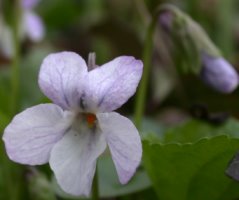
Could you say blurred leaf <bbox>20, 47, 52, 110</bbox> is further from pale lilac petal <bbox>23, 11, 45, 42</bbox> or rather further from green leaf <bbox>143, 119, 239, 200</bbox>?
green leaf <bbox>143, 119, 239, 200</bbox>

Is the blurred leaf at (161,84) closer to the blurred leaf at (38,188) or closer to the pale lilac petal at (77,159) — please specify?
the blurred leaf at (38,188)

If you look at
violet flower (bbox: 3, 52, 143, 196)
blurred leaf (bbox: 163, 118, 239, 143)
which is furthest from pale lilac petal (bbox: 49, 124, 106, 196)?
blurred leaf (bbox: 163, 118, 239, 143)

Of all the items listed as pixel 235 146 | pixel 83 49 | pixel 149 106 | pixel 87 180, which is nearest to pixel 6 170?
pixel 87 180

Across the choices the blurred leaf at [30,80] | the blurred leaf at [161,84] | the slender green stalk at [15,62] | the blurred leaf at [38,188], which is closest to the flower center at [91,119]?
the blurred leaf at [38,188]

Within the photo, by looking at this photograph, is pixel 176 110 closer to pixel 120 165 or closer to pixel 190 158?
pixel 190 158

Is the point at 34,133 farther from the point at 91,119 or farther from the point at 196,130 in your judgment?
the point at 196,130

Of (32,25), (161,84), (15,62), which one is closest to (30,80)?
(32,25)
